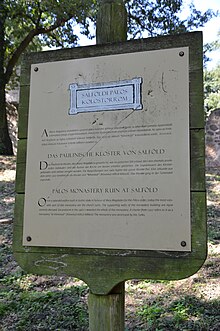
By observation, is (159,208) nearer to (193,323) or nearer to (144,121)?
(144,121)

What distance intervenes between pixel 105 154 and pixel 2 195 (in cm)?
519

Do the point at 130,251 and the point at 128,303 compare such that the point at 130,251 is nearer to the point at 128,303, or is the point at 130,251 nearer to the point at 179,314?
the point at 179,314

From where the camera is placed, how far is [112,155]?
1.68m

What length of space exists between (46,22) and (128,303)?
32.0 ft

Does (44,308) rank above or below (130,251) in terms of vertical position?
below

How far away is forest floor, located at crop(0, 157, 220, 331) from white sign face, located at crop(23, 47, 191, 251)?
1.36 metres

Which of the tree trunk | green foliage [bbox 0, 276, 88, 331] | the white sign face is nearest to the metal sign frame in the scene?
the white sign face

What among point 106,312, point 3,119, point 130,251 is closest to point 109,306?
point 106,312

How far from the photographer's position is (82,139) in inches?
68.2

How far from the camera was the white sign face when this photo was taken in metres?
1.60

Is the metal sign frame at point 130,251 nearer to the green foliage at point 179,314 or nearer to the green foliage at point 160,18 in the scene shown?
the green foliage at point 179,314

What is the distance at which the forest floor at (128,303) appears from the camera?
2732 millimetres

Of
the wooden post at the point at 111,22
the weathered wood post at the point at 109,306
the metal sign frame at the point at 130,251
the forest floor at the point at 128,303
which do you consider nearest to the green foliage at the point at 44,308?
the forest floor at the point at 128,303

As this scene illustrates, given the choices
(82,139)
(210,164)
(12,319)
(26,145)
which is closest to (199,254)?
(82,139)
